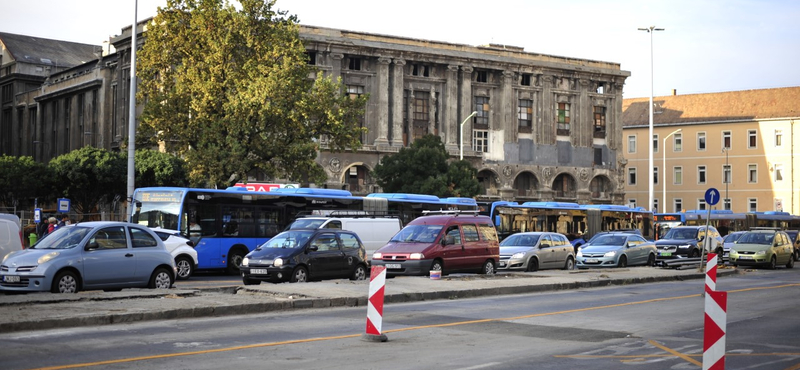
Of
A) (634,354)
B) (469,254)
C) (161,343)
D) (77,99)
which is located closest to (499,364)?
(634,354)

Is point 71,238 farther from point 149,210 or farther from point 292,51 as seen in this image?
point 292,51

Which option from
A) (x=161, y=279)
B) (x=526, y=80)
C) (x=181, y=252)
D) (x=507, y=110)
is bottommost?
(x=161, y=279)

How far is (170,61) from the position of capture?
4294 cm

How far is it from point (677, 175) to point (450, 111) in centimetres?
3437

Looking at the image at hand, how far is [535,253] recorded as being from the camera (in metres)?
32.9

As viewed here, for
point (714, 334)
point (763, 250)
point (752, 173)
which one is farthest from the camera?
point (752, 173)

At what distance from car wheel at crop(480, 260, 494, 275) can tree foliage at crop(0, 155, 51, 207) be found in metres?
47.6

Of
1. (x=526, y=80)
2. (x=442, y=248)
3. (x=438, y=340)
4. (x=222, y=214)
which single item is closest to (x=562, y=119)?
(x=526, y=80)

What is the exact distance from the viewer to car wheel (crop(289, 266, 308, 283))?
2370cm

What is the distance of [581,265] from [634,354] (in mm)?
23309

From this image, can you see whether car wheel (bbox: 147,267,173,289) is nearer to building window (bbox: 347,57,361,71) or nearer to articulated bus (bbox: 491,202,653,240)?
articulated bus (bbox: 491,202,653,240)

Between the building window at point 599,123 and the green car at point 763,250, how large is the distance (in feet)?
176

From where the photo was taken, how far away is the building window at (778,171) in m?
99.4

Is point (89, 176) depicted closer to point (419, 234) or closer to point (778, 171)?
point (419, 234)
